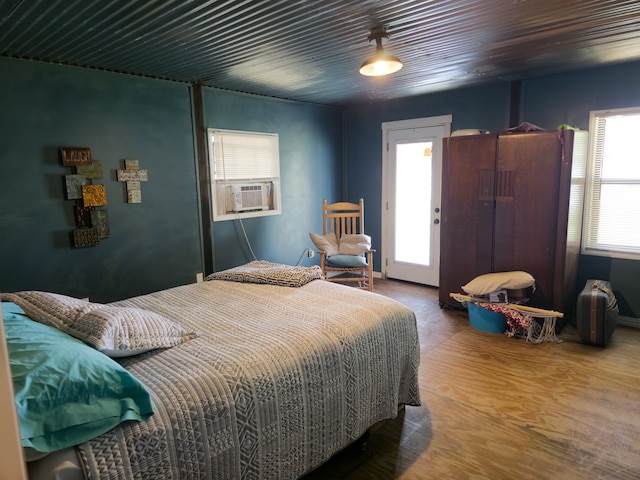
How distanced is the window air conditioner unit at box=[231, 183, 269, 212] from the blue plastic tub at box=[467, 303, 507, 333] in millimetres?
2601

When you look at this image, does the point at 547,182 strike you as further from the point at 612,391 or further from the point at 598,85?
the point at 612,391

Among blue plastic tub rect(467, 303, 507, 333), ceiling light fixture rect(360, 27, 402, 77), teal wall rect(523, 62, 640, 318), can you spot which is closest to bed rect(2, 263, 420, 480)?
ceiling light fixture rect(360, 27, 402, 77)

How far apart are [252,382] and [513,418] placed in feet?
5.85

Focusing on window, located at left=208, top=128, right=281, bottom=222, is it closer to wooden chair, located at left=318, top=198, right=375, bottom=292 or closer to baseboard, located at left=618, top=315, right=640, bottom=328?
wooden chair, located at left=318, top=198, right=375, bottom=292

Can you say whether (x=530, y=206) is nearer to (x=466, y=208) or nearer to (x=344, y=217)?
(x=466, y=208)

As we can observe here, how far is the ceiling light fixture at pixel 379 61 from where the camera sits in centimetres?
269

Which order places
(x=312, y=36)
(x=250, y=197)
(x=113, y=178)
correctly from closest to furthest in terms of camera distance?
1. (x=312, y=36)
2. (x=113, y=178)
3. (x=250, y=197)

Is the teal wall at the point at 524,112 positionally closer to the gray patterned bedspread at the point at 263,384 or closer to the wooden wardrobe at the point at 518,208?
the wooden wardrobe at the point at 518,208

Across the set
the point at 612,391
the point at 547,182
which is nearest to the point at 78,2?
the point at 547,182

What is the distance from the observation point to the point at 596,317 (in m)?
3.38

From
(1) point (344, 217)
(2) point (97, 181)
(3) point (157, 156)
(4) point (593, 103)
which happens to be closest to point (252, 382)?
(2) point (97, 181)

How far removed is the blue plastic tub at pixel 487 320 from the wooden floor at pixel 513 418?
0.13 metres

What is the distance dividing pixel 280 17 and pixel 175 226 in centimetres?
240

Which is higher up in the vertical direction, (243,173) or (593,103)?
(593,103)
